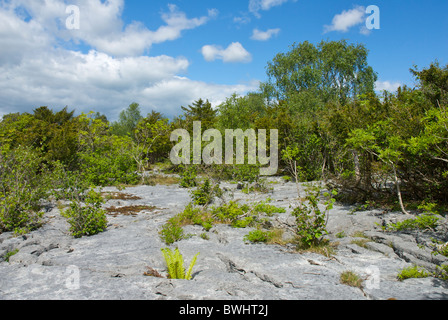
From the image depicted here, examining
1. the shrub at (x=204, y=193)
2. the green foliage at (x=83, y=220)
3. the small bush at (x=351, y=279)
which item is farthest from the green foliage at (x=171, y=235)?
the shrub at (x=204, y=193)

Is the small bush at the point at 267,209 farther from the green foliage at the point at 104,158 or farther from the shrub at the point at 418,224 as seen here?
the green foliage at the point at 104,158

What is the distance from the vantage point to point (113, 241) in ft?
21.9

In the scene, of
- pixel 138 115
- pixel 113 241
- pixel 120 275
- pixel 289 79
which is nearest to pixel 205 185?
pixel 113 241

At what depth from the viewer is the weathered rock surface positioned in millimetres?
A: 3912

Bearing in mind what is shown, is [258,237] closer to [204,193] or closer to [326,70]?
[204,193]

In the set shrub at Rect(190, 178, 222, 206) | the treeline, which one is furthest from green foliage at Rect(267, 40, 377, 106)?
shrub at Rect(190, 178, 222, 206)

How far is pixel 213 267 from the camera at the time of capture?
514cm

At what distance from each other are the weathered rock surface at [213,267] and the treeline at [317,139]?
167cm

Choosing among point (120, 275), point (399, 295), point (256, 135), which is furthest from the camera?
point (256, 135)

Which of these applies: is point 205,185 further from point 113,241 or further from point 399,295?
point 399,295

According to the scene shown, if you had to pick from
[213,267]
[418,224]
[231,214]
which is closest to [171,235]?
[213,267]

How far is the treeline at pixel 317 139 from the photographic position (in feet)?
25.8

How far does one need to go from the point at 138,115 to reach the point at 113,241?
168 feet

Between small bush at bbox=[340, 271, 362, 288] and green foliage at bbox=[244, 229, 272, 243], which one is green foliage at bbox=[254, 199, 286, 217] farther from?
small bush at bbox=[340, 271, 362, 288]
